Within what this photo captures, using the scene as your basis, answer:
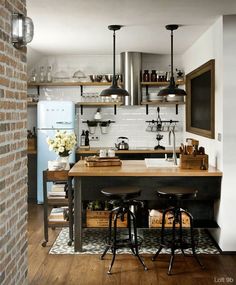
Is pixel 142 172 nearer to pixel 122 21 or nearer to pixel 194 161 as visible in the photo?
pixel 194 161

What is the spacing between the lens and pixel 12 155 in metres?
2.93

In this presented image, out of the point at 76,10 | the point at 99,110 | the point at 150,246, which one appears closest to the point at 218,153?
the point at 150,246

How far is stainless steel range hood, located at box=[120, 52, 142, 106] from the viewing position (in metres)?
7.61

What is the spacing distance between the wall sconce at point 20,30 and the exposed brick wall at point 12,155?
48mm

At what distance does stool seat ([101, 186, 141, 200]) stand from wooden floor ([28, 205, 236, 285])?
26.9 inches

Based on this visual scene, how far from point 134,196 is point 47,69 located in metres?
4.26

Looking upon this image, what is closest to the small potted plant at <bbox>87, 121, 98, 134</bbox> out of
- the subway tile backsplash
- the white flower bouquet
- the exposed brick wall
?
the subway tile backsplash

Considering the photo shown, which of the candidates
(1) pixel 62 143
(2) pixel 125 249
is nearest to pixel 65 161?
(1) pixel 62 143

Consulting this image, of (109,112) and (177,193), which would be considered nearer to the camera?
(177,193)

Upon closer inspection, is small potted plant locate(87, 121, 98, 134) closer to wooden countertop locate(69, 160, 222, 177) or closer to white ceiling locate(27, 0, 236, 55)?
white ceiling locate(27, 0, 236, 55)

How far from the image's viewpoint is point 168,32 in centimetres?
579

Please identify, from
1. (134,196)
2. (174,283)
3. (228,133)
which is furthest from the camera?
(228,133)

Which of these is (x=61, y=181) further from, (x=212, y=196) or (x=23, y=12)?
(x=23, y=12)

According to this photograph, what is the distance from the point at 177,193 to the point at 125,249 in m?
1.00
